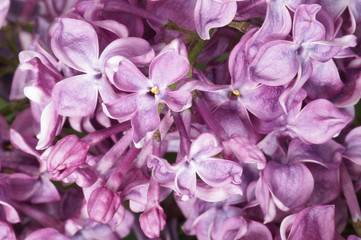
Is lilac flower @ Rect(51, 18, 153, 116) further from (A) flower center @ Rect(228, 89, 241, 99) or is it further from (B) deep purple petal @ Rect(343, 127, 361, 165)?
(B) deep purple petal @ Rect(343, 127, 361, 165)

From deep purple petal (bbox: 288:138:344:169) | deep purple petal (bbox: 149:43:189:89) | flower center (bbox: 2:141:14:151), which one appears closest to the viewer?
deep purple petal (bbox: 149:43:189:89)

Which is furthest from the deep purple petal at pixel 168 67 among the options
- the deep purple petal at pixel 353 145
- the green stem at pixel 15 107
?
the green stem at pixel 15 107

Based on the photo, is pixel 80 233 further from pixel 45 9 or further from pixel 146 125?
pixel 45 9

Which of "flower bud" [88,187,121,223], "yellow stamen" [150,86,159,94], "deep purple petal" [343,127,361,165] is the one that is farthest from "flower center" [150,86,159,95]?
"deep purple petal" [343,127,361,165]

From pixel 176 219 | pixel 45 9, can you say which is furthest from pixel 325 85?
pixel 45 9

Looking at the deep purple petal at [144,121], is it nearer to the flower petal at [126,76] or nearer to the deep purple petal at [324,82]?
the flower petal at [126,76]

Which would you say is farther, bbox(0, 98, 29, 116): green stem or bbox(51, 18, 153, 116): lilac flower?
bbox(0, 98, 29, 116): green stem

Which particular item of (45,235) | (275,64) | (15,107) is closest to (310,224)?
(275,64)
